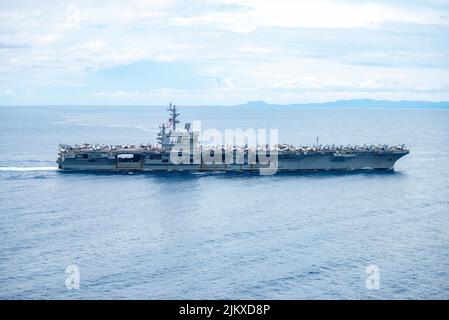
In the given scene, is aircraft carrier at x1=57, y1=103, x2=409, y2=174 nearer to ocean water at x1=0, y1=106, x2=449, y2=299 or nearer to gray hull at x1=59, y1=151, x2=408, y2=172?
gray hull at x1=59, y1=151, x2=408, y2=172

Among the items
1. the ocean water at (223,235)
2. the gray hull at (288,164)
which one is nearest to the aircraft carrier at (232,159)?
the gray hull at (288,164)

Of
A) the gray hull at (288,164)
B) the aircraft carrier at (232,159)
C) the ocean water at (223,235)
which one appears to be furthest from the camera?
the gray hull at (288,164)

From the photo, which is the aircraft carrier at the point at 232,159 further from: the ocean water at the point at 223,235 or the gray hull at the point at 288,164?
the ocean water at the point at 223,235

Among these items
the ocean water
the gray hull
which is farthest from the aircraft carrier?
the ocean water

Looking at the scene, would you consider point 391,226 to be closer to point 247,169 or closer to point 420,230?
point 420,230

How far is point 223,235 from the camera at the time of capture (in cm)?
3097

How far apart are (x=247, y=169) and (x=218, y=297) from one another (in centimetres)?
3144

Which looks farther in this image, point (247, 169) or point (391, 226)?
point (247, 169)

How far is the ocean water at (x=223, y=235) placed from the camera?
2359 cm

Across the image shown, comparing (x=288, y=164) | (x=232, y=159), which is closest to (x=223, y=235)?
(x=232, y=159)

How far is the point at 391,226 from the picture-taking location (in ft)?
109

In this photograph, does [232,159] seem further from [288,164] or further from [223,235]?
[223,235]

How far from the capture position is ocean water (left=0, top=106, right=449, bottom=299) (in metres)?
23.6
